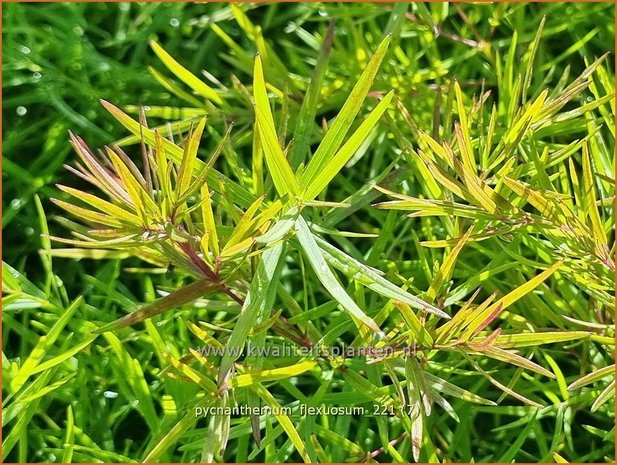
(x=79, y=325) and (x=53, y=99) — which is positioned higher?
(x=53, y=99)

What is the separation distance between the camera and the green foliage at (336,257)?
1.46 ft

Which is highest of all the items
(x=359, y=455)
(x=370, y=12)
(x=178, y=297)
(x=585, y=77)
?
(x=370, y=12)

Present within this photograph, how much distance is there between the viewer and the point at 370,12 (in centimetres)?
72

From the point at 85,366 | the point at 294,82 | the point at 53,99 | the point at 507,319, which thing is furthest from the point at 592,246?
the point at 53,99

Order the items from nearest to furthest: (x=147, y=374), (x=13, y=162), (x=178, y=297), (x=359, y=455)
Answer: (x=178, y=297) → (x=359, y=455) → (x=147, y=374) → (x=13, y=162)

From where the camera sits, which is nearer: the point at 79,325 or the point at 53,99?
the point at 79,325

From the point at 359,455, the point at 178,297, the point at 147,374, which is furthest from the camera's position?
the point at 147,374

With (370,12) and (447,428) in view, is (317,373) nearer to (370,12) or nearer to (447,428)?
(447,428)

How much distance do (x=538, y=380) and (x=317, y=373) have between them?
192 mm

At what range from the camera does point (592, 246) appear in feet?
1.62

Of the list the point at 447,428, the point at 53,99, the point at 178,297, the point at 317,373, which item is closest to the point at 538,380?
the point at 447,428

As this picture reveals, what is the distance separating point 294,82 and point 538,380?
35 cm

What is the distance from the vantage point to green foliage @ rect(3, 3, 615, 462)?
446 millimetres

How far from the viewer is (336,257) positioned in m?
0.46
